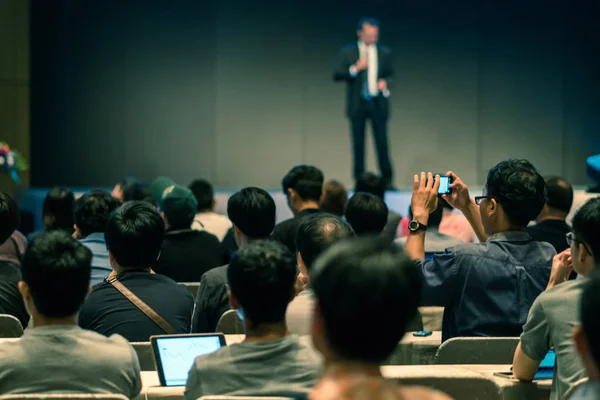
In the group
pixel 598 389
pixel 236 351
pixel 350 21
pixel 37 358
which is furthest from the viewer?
pixel 350 21

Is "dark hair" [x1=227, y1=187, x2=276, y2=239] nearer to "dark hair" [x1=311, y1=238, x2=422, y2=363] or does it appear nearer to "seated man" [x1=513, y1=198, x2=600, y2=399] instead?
"seated man" [x1=513, y1=198, x2=600, y2=399]

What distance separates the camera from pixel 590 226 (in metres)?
2.55

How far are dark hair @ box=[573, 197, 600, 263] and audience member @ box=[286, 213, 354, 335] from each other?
91 centimetres

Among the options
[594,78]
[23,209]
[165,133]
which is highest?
[594,78]

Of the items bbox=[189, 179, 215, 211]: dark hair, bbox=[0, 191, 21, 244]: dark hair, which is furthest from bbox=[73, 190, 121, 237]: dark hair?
bbox=[189, 179, 215, 211]: dark hair

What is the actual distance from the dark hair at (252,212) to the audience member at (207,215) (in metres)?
1.75

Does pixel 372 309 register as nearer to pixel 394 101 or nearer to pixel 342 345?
pixel 342 345

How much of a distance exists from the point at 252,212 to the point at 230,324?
3.23ft

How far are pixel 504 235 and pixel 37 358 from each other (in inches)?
70.2

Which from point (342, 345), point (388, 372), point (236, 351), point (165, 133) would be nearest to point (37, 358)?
point (236, 351)

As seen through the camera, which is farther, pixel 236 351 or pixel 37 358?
pixel 37 358

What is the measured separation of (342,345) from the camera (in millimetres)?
1481

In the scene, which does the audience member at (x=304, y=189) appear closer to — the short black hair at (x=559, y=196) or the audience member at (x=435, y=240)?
the audience member at (x=435, y=240)

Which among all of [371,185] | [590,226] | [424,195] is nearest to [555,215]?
[371,185]
